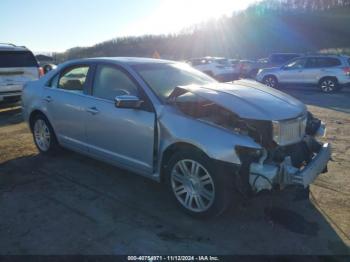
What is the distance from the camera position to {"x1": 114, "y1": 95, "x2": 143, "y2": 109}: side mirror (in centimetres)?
434

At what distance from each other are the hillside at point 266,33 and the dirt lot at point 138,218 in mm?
42263

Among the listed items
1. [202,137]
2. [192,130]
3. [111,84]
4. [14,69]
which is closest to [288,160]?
[202,137]

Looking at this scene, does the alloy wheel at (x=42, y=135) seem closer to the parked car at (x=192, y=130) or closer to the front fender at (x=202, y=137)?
the parked car at (x=192, y=130)

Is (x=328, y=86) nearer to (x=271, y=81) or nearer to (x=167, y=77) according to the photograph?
(x=271, y=81)

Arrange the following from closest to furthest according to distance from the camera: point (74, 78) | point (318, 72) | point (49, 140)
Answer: point (74, 78), point (49, 140), point (318, 72)

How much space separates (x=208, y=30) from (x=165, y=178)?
Answer: 2144 inches

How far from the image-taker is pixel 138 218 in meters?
4.23

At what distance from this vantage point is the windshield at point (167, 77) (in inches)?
185

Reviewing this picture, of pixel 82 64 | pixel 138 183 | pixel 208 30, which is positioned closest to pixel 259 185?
pixel 138 183

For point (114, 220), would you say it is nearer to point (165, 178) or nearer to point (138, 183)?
point (165, 178)

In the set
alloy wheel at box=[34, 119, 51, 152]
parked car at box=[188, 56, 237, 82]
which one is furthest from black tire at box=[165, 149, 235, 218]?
parked car at box=[188, 56, 237, 82]

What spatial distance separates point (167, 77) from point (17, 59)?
7.65 metres

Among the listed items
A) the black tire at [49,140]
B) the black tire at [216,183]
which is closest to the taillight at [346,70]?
the black tire at [49,140]

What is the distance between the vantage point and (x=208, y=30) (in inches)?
2226
